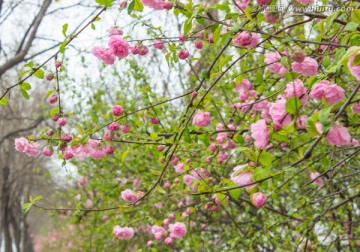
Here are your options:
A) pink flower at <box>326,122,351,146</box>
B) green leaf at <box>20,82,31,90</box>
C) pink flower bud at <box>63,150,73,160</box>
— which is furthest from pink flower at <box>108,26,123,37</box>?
pink flower at <box>326,122,351,146</box>

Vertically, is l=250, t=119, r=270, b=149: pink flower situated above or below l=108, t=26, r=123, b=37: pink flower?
below

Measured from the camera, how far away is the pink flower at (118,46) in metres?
1.68

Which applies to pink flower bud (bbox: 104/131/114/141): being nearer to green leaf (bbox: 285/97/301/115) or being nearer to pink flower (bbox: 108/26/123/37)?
pink flower (bbox: 108/26/123/37)

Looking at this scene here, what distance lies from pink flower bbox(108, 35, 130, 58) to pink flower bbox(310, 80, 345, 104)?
2.98ft

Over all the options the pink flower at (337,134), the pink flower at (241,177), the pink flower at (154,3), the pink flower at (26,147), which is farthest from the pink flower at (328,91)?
the pink flower at (26,147)

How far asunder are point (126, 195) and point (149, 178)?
2.19 metres

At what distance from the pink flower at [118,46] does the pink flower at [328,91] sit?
2.98 ft

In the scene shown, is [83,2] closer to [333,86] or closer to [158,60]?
[158,60]

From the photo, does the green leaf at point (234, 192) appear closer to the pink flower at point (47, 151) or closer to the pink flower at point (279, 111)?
the pink flower at point (279, 111)

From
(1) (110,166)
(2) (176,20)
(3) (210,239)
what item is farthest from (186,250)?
(2) (176,20)

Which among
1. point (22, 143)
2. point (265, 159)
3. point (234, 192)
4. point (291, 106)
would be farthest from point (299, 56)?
point (22, 143)

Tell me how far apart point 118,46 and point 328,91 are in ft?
3.15

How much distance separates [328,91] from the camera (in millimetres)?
1101

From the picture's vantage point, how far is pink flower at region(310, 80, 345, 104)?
43.3 inches
